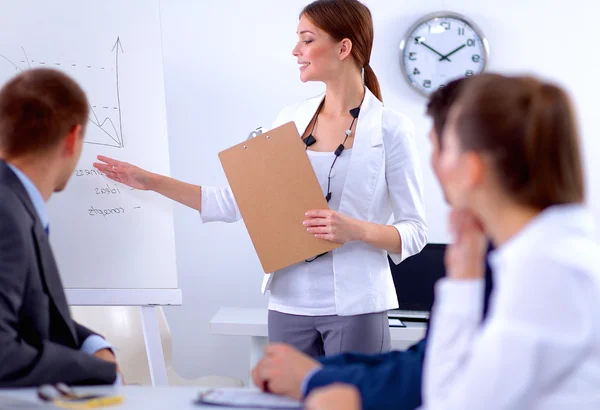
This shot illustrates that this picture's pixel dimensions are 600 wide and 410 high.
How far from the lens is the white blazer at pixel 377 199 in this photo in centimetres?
183

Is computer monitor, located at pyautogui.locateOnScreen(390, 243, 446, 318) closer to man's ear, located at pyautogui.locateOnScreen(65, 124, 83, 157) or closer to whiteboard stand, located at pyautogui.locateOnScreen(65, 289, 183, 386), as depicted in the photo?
whiteboard stand, located at pyautogui.locateOnScreen(65, 289, 183, 386)

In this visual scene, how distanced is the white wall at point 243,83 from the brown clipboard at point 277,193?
1.25 m

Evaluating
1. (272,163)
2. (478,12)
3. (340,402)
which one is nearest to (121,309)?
(272,163)

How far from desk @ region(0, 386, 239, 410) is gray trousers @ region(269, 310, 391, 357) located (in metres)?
0.60

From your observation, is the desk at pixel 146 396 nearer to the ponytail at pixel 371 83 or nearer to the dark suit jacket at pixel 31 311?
the dark suit jacket at pixel 31 311

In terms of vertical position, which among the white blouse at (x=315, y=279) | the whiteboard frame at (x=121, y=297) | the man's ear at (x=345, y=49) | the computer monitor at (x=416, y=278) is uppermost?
the man's ear at (x=345, y=49)

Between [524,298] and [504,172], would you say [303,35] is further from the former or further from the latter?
[524,298]

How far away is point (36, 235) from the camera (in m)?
1.29

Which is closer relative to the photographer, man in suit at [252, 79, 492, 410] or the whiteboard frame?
man in suit at [252, 79, 492, 410]

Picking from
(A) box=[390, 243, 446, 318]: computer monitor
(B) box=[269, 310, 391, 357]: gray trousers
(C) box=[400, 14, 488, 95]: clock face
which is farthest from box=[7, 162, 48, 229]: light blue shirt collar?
(C) box=[400, 14, 488, 95]: clock face

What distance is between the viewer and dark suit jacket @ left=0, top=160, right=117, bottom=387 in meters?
1.19

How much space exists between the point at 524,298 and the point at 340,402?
0.33 m

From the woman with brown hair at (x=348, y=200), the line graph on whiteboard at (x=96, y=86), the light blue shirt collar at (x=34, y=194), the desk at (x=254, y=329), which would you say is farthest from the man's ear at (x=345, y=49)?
the desk at (x=254, y=329)

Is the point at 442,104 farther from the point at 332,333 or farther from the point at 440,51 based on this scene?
the point at 440,51
